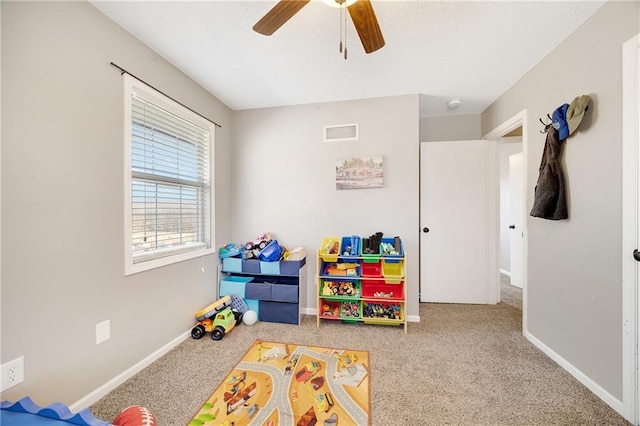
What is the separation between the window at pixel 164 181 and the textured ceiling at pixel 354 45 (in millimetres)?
465

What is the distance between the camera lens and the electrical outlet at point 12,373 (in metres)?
1.10

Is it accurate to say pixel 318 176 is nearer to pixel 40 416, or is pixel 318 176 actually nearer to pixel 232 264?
pixel 232 264

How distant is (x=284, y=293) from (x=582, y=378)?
236cm

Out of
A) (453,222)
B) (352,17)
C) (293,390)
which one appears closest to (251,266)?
(293,390)

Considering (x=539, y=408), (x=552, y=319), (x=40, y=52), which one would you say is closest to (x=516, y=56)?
(x=552, y=319)

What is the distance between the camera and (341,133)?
2.70 metres

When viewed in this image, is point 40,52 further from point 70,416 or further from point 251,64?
point 70,416

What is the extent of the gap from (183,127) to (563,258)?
3.43m

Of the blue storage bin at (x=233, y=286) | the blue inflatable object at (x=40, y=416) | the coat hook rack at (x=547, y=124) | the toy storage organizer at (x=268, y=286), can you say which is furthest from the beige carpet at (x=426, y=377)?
the coat hook rack at (x=547, y=124)

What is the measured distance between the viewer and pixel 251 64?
2.03 metres

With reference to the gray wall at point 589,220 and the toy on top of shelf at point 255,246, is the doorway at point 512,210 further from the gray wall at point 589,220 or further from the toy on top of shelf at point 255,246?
the toy on top of shelf at point 255,246

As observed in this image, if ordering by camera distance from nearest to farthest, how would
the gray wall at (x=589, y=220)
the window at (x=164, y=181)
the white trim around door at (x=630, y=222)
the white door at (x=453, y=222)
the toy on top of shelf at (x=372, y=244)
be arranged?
the white trim around door at (x=630, y=222), the gray wall at (x=589, y=220), the window at (x=164, y=181), the toy on top of shelf at (x=372, y=244), the white door at (x=453, y=222)

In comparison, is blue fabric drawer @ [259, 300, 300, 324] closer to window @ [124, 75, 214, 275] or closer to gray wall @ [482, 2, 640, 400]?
window @ [124, 75, 214, 275]

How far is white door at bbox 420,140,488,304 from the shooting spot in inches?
115
